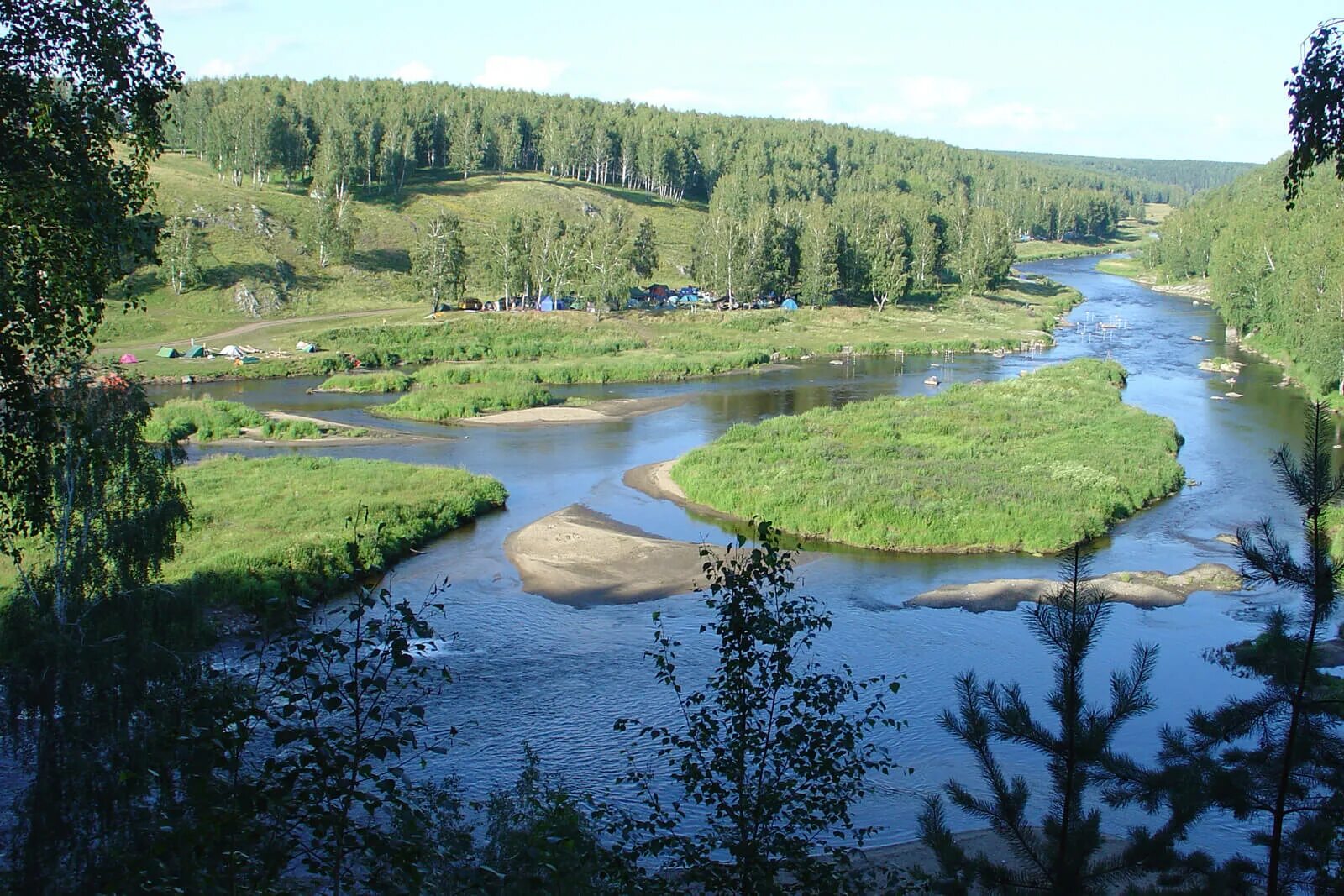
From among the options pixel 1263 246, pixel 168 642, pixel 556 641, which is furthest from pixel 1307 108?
pixel 1263 246

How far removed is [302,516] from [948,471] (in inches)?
859

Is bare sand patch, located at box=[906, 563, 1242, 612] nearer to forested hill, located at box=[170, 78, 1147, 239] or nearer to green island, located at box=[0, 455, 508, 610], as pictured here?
green island, located at box=[0, 455, 508, 610]

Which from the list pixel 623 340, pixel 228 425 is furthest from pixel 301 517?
pixel 623 340

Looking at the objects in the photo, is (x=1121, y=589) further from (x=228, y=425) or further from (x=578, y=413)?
(x=228, y=425)

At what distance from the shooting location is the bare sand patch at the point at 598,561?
30.2m

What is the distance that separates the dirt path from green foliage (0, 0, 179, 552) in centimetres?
6420

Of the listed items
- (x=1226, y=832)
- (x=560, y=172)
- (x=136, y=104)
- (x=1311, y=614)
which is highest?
(x=560, y=172)

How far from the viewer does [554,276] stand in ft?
292

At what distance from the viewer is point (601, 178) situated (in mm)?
143875

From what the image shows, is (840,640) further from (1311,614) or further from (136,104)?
(136,104)

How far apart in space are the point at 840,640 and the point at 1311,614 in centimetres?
1788

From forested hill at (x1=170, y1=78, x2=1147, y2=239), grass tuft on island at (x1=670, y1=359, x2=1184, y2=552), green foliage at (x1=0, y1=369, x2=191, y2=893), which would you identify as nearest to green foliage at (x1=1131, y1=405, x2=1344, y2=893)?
green foliage at (x1=0, y1=369, x2=191, y2=893)

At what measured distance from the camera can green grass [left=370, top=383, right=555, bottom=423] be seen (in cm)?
5638

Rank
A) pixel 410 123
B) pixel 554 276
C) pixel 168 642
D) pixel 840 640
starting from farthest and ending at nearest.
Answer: pixel 410 123 → pixel 554 276 → pixel 840 640 → pixel 168 642
